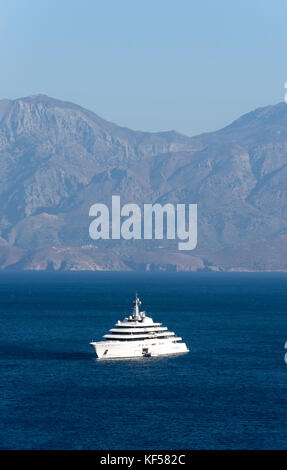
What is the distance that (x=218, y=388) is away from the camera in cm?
17650

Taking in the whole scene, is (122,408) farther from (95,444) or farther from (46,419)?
(95,444)

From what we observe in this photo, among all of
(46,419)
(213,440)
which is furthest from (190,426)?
(46,419)

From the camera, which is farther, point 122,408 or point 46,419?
point 122,408

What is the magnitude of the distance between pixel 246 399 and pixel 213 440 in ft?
99.7

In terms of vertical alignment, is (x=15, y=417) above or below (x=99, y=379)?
below

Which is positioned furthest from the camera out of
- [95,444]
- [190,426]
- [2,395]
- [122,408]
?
[2,395]

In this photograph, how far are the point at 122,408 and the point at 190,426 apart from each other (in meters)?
16.8

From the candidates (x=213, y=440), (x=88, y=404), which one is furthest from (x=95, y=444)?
(x=88, y=404)
